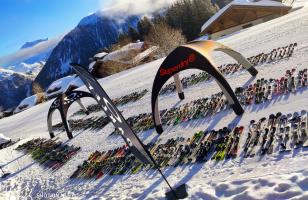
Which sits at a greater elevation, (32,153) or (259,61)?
(259,61)

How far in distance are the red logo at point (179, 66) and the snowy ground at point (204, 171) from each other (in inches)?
90.6

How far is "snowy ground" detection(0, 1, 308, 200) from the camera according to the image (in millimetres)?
8766

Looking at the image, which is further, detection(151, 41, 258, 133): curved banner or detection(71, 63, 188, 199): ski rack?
detection(151, 41, 258, 133): curved banner

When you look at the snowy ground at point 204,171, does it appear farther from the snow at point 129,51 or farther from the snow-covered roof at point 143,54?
the snow at point 129,51

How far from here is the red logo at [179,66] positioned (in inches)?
551

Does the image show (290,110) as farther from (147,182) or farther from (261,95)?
(147,182)

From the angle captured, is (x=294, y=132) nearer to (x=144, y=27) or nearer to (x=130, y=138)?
(x=130, y=138)

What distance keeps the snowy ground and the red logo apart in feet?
7.55

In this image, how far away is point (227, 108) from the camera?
49.1 ft

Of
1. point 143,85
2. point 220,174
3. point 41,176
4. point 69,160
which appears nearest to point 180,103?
point 69,160

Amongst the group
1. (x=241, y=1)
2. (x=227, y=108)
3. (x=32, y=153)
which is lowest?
(x=32, y=153)

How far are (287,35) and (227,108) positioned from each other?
39.5 feet

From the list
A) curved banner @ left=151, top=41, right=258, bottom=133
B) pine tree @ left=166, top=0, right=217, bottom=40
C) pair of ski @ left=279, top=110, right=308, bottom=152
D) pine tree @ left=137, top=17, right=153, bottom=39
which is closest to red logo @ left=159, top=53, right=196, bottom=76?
curved banner @ left=151, top=41, right=258, bottom=133

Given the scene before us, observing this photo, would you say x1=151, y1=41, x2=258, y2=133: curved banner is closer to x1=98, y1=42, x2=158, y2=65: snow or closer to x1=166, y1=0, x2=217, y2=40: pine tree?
x1=98, y1=42, x2=158, y2=65: snow
